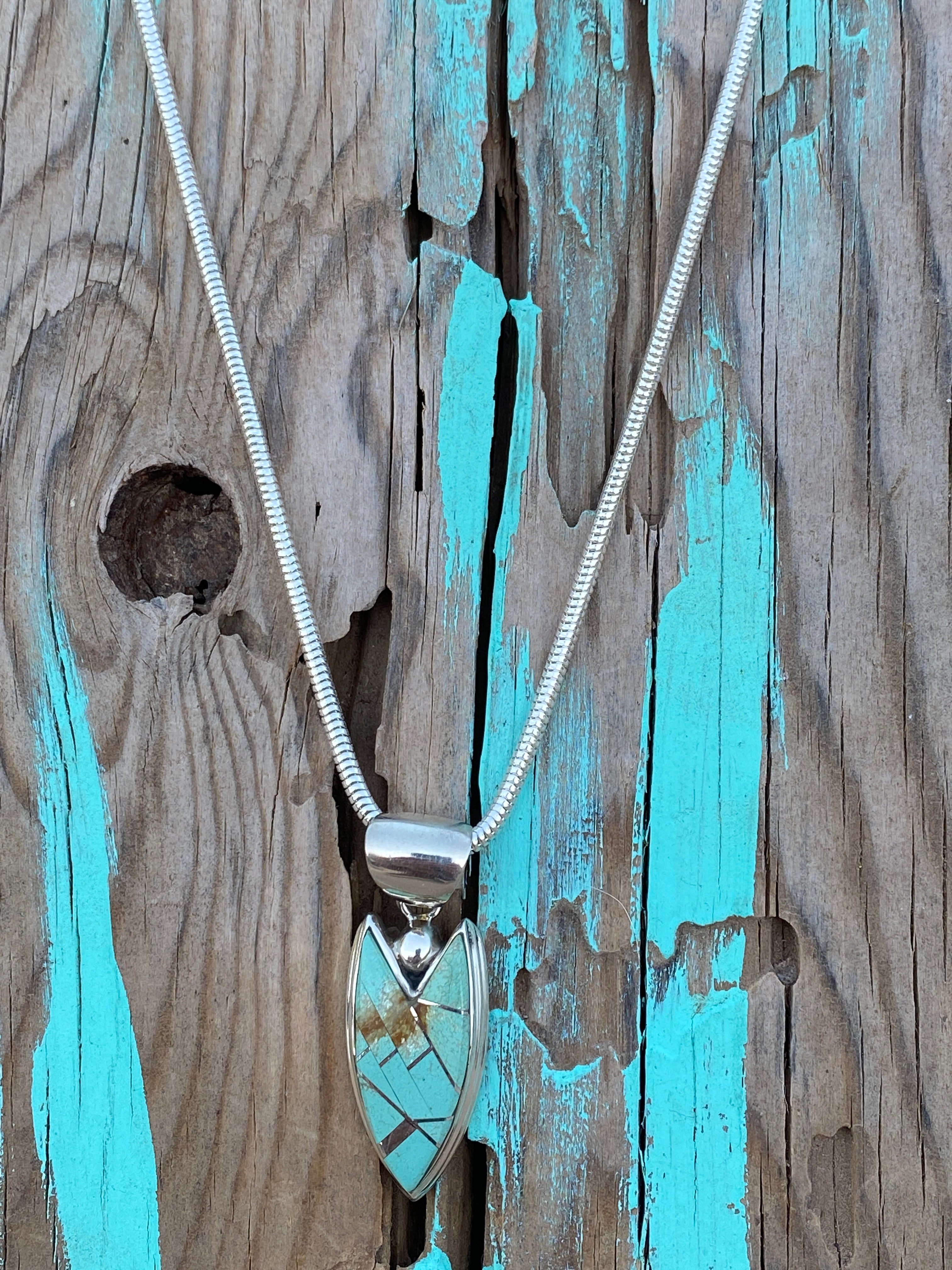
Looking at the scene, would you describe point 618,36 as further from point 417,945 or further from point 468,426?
point 417,945

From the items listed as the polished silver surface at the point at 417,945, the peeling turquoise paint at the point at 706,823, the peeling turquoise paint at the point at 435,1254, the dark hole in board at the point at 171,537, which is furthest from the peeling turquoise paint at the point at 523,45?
the peeling turquoise paint at the point at 435,1254

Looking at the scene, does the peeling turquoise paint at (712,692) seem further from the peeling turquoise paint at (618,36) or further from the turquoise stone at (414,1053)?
the peeling turquoise paint at (618,36)

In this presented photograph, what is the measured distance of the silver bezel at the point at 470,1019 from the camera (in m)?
1.10

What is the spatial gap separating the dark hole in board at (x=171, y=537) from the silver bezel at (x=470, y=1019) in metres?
0.47

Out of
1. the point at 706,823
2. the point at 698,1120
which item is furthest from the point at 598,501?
the point at 698,1120

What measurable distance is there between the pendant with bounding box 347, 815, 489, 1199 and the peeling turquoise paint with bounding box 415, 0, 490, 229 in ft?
2.43

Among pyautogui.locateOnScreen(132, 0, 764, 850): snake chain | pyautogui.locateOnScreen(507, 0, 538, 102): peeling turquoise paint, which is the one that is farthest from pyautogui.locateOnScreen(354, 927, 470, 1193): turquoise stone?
pyautogui.locateOnScreen(507, 0, 538, 102): peeling turquoise paint

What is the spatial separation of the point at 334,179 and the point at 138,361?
0.33 meters

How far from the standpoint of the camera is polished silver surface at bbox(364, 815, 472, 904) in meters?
1.05

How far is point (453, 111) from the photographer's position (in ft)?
3.89

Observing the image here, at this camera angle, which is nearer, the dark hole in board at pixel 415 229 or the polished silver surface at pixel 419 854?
the polished silver surface at pixel 419 854

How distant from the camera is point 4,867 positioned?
121 centimetres

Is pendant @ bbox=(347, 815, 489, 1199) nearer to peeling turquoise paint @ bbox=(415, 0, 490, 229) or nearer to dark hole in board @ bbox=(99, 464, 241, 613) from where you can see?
dark hole in board @ bbox=(99, 464, 241, 613)

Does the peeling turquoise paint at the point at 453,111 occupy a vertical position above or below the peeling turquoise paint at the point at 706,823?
above
